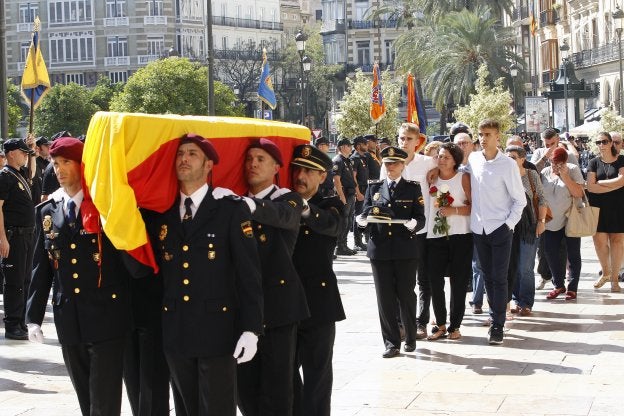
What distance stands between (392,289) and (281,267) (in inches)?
144

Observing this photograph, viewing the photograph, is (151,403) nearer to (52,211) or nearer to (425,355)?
(52,211)

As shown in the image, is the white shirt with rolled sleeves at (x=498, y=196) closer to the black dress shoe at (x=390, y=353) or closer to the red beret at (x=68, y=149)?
the black dress shoe at (x=390, y=353)

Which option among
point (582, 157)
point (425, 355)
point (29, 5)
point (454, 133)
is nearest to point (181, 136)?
point (425, 355)

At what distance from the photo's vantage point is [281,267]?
23.2ft

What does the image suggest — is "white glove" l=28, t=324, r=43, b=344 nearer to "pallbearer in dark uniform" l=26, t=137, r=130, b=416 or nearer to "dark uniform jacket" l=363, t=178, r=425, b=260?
"pallbearer in dark uniform" l=26, t=137, r=130, b=416

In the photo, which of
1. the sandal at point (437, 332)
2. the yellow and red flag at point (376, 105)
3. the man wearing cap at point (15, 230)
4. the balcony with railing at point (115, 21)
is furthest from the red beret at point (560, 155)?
the balcony with railing at point (115, 21)

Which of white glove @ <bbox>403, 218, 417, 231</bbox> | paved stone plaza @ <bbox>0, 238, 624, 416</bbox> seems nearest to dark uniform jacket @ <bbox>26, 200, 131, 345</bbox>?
paved stone plaza @ <bbox>0, 238, 624, 416</bbox>

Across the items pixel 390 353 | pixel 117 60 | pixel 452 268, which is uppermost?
pixel 117 60

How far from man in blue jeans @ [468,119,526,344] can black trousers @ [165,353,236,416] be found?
508 centimetres

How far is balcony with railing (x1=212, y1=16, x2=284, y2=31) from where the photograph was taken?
3821 inches

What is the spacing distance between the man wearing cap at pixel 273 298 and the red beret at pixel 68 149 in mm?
947

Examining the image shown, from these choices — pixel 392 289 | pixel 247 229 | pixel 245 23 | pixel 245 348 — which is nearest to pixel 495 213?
pixel 392 289

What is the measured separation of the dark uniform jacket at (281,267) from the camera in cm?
698

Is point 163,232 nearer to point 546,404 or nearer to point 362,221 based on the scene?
point 546,404
